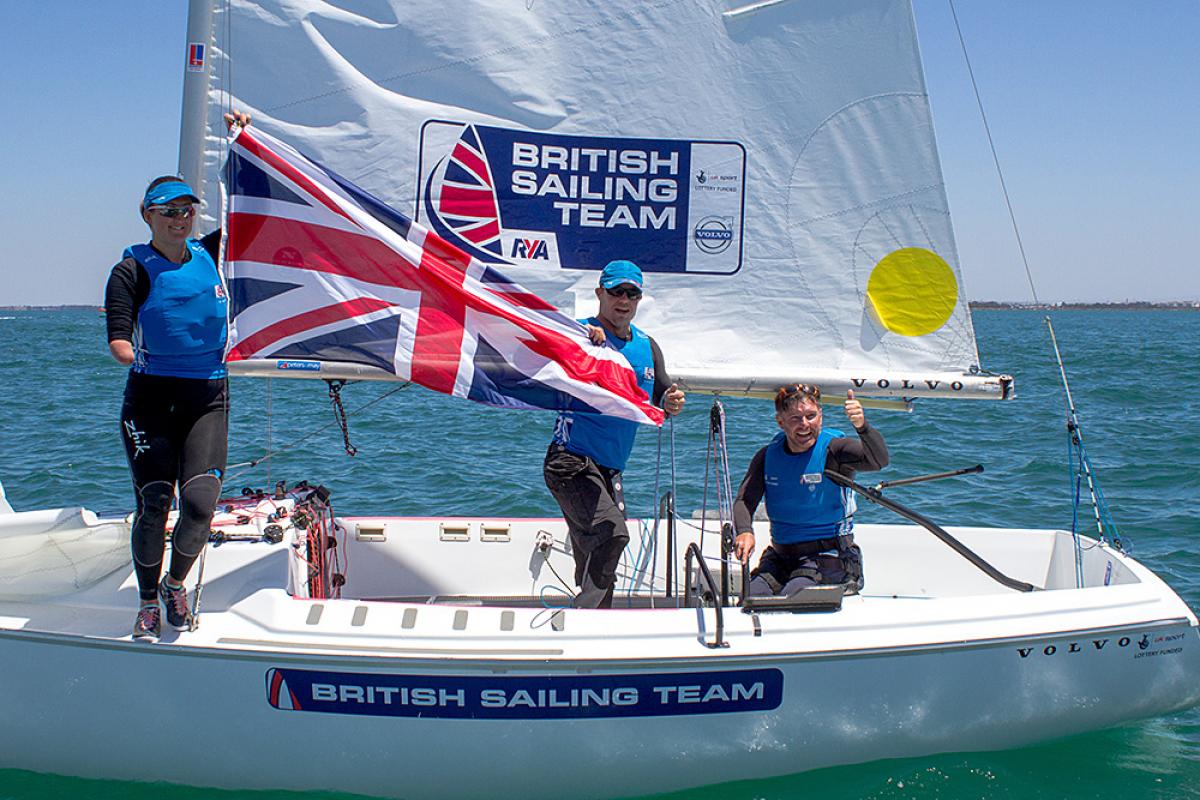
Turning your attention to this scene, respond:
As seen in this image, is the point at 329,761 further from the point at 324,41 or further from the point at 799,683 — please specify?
the point at 324,41

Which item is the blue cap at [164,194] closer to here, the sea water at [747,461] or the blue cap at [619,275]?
the sea water at [747,461]

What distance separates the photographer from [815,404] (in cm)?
435

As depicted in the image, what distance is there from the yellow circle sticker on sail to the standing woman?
2.77m

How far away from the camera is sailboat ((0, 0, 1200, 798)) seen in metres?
3.67

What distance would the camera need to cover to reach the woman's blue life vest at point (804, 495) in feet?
14.3

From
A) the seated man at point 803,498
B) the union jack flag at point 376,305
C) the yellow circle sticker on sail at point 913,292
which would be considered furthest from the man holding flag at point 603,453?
the yellow circle sticker on sail at point 913,292

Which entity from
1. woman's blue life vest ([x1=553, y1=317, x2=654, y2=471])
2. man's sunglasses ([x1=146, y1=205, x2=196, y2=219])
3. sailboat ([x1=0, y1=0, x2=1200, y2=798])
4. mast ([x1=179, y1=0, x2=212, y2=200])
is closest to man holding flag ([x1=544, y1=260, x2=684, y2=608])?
woman's blue life vest ([x1=553, y1=317, x2=654, y2=471])

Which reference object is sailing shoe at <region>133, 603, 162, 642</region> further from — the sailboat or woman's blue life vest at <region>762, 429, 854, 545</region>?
woman's blue life vest at <region>762, 429, 854, 545</region>

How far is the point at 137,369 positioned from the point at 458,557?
2.17 meters

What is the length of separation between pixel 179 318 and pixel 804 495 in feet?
8.17

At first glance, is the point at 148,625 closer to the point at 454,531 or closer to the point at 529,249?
the point at 454,531

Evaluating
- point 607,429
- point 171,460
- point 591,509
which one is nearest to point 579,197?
point 607,429

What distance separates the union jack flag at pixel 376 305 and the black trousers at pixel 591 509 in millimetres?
268

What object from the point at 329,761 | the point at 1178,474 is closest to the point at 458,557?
the point at 329,761
